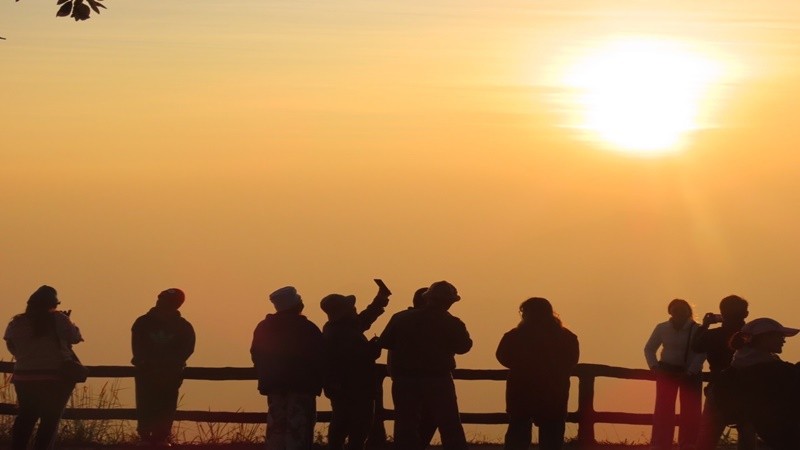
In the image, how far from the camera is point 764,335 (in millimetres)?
13320

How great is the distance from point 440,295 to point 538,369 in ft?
3.68

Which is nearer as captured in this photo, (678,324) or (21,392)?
(21,392)

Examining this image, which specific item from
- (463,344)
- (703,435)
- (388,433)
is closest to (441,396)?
(463,344)

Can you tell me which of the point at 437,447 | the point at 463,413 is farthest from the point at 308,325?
the point at 437,447

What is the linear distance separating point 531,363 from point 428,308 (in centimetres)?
109

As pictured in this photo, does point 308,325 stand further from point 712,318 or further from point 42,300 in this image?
point 712,318

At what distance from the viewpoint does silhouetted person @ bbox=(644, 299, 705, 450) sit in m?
17.5

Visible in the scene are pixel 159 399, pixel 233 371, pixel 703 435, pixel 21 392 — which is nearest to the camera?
pixel 703 435

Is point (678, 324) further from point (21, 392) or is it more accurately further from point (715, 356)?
point (21, 392)

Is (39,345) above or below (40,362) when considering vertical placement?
above

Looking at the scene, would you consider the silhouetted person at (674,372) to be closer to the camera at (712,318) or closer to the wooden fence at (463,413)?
the wooden fence at (463,413)

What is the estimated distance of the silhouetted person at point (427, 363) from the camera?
15188 millimetres

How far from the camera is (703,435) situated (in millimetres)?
14188

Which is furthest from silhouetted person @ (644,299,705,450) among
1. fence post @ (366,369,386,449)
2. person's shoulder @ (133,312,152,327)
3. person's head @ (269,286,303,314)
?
person's shoulder @ (133,312,152,327)
